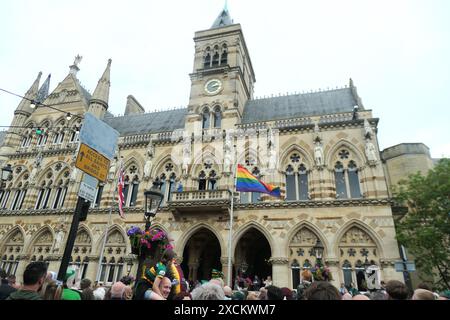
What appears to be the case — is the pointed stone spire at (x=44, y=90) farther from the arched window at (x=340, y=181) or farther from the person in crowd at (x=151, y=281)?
the person in crowd at (x=151, y=281)

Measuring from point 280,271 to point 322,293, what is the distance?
14729mm

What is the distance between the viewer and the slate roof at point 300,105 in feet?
74.2

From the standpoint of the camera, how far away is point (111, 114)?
35.3 meters

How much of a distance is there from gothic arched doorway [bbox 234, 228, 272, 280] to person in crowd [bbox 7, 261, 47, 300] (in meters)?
15.4

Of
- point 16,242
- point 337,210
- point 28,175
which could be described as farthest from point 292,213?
point 28,175

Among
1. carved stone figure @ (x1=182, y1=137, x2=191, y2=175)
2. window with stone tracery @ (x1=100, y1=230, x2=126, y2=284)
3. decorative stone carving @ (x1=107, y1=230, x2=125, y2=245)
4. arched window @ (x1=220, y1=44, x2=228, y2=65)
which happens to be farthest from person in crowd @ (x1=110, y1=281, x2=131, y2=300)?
arched window @ (x1=220, y1=44, x2=228, y2=65)

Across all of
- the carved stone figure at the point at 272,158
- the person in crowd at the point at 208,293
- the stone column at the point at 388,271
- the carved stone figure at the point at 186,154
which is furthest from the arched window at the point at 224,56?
the person in crowd at the point at 208,293

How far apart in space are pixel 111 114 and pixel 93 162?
29.7 metres

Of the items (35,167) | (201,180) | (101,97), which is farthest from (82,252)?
(101,97)

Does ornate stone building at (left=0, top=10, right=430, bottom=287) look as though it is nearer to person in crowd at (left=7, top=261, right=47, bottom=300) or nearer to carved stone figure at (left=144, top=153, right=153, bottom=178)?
carved stone figure at (left=144, top=153, right=153, bottom=178)

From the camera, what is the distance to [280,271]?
55.0 feet

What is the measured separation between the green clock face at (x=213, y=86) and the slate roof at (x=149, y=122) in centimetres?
411

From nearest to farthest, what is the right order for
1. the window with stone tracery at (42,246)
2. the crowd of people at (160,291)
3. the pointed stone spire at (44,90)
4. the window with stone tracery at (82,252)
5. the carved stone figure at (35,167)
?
1. the crowd of people at (160,291)
2. the window with stone tracery at (82,252)
3. the window with stone tracery at (42,246)
4. the carved stone figure at (35,167)
5. the pointed stone spire at (44,90)
